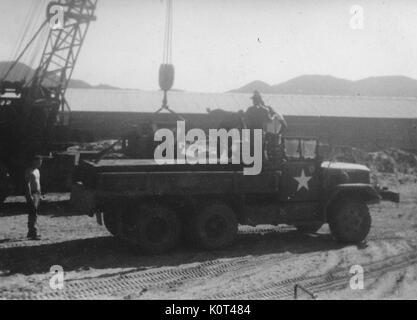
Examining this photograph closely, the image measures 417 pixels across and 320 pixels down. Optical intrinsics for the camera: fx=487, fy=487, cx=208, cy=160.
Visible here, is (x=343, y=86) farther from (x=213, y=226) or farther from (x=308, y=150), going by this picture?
(x=213, y=226)

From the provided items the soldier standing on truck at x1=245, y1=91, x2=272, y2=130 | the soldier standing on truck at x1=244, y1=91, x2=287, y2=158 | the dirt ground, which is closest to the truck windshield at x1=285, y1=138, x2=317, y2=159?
the soldier standing on truck at x1=244, y1=91, x2=287, y2=158

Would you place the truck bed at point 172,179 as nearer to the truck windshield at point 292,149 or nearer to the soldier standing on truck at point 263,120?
the truck windshield at point 292,149

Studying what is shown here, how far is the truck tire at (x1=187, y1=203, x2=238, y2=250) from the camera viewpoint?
7906mm

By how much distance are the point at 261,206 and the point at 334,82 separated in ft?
278

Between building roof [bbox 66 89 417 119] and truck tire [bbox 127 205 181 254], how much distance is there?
20.7 metres

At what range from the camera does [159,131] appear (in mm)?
8875

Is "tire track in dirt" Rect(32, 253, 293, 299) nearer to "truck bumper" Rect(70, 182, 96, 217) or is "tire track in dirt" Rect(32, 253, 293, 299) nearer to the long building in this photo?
"truck bumper" Rect(70, 182, 96, 217)

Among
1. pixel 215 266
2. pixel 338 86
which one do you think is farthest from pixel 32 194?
pixel 338 86

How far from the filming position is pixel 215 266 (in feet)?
23.5

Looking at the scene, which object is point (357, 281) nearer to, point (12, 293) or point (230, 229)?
point (230, 229)

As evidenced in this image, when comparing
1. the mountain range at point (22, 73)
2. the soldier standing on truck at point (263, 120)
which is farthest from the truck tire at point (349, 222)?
the mountain range at point (22, 73)

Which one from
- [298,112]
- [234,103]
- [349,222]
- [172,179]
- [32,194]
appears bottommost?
[349,222]

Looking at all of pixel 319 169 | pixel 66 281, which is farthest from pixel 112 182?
pixel 319 169

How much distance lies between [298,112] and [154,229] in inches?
966
